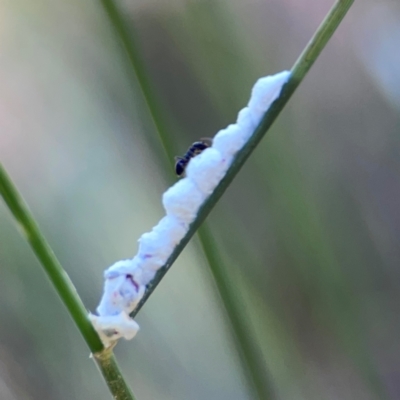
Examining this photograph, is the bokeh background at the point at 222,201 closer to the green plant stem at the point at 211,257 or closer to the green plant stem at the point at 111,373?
the green plant stem at the point at 211,257

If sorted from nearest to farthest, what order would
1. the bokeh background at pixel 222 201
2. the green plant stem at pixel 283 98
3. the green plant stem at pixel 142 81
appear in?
the green plant stem at pixel 283 98 → the green plant stem at pixel 142 81 → the bokeh background at pixel 222 201

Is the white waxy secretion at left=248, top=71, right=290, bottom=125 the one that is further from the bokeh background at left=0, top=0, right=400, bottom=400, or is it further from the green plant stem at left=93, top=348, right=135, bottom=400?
the bokeh background at left=0, top=0, right=400, bottom=400

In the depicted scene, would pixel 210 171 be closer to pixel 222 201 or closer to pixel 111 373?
pixel 111 373

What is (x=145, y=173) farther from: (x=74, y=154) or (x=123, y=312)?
(x=123, y=312)

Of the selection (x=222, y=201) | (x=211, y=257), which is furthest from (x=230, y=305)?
(x=222, y=201)

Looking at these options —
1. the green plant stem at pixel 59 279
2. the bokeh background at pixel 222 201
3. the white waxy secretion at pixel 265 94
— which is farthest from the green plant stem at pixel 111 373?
the bokeh background at pixel 222 201

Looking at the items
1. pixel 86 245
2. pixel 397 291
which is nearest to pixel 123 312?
pixel 86 245

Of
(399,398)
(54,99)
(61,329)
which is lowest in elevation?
(399,398)
